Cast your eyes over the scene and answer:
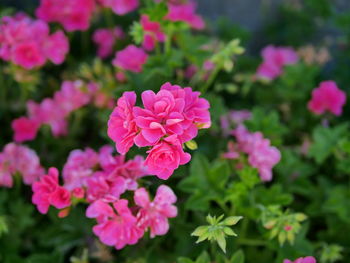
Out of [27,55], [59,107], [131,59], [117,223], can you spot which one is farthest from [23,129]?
[117,223]

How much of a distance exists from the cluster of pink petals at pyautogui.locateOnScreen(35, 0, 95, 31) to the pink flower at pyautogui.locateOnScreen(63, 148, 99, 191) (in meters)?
0.66

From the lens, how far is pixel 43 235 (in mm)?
1624

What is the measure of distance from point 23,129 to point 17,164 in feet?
0.72

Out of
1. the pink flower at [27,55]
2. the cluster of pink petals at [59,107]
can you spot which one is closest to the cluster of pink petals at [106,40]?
the cluster of pink petals at [59,107]

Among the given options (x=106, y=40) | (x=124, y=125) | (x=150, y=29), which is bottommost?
(x=106, y=40)

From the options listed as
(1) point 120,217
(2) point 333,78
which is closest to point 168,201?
(1) point 120,217

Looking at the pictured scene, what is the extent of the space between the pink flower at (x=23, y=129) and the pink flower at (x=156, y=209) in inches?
26.6

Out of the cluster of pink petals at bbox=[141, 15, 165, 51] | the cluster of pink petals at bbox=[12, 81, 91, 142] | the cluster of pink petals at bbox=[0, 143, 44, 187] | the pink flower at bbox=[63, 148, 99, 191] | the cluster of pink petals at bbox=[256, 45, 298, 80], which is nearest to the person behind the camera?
the pink flower at bbox=[63, 148, 99, 191]

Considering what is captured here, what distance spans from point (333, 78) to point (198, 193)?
3.21 ft

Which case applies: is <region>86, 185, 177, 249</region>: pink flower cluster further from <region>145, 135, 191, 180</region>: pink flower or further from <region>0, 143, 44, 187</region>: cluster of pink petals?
<region>0, 143, 44, 187</region>: cluster of pink petals

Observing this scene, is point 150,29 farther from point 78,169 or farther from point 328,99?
point 328,99

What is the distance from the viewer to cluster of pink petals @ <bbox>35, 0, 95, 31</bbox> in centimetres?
191

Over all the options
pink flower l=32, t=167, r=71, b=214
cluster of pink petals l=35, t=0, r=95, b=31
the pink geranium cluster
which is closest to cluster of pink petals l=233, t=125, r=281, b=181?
the pink geranium cluster

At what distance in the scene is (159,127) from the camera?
1.03 metres
